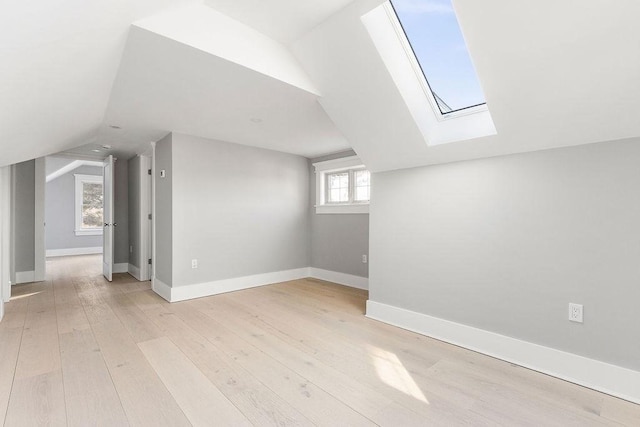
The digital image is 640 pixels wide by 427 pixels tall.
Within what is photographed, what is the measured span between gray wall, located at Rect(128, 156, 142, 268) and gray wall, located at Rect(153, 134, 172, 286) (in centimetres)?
103

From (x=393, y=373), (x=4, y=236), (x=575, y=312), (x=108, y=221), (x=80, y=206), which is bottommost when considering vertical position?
(x=393, y=373)

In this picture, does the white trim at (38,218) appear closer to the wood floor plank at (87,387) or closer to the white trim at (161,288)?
the white trim at (161,288)

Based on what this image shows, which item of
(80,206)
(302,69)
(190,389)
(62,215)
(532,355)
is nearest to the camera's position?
(190,389)

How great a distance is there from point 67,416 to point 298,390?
117 cm

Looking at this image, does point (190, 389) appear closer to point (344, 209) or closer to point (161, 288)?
point (161, 288)

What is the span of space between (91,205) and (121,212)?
149 inches

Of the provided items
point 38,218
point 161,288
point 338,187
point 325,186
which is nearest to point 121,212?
point 38,218

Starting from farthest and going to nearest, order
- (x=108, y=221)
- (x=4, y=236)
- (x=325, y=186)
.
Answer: (x=325, y=186) < (x=108, y=221) < (x=4, y=236)

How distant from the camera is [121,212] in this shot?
18.1 feet

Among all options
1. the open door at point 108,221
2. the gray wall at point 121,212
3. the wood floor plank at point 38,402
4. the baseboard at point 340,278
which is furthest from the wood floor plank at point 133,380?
the gray wall at point 121,212

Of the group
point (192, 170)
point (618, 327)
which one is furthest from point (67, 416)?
point (618, 327)

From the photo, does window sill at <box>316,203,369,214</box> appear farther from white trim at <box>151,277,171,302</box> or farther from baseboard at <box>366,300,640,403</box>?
white trim at <box>151,277,171,302</box>

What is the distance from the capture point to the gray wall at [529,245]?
5.76 feet

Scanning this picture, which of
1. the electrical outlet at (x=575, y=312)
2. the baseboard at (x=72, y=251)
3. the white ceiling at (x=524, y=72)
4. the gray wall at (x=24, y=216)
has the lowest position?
the baseboard at (x=72, y=251)
